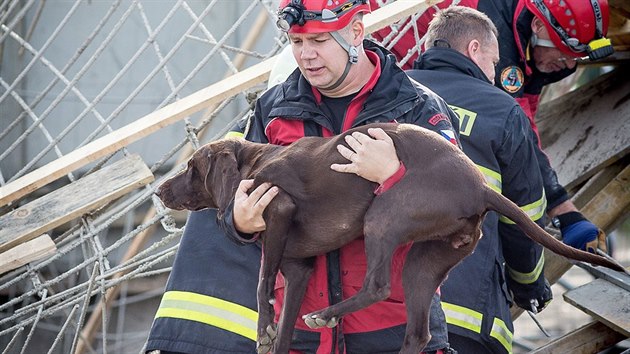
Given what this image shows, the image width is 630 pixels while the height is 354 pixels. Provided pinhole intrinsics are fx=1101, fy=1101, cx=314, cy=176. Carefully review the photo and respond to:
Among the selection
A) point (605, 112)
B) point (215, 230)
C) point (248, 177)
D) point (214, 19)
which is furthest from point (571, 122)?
point (248, 177)

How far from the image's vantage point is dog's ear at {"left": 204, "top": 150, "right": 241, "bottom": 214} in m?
3.06

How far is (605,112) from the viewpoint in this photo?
6.00m

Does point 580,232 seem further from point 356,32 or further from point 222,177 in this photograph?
point 222,177

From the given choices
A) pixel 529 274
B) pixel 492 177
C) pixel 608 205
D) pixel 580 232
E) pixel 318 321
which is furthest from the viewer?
pixel 608 205

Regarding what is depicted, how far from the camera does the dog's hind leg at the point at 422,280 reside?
2871 mm

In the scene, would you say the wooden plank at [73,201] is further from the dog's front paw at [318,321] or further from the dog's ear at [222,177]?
the dog's front paw at [318,321]

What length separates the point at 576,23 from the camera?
488 cm

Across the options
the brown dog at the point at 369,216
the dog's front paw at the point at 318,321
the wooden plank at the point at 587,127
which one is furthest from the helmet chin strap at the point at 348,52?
the wooden plank at the point at 587,127

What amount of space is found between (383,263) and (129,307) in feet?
17.6

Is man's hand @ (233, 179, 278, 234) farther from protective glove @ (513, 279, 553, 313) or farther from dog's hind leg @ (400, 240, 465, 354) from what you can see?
protective glove @ (513, 279, 553, 313)

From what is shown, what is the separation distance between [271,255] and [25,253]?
2.40m

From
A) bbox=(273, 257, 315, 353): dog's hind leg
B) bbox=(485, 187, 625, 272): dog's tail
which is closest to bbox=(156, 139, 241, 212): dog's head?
bbox=(273, 257, 315, 353): dog's hind leg

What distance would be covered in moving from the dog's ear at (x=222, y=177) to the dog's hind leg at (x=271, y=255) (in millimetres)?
169

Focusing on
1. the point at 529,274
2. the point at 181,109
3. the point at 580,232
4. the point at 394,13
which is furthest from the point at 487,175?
the point at 181,109
